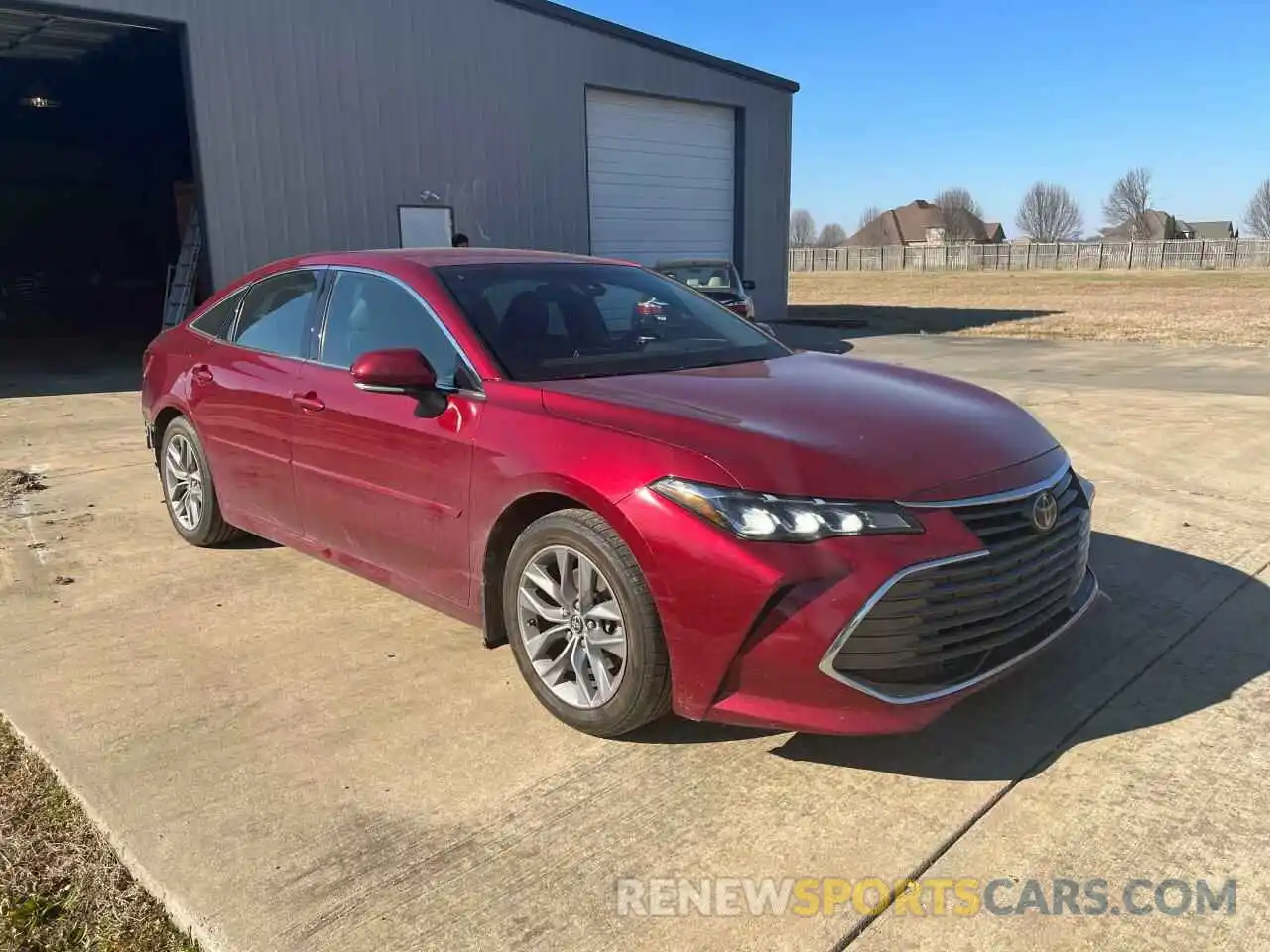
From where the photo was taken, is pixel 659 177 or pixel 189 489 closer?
pixel 189 489

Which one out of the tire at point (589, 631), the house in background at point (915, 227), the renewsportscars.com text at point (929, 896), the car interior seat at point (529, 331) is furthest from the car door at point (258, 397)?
the house in background at point (915, 227)

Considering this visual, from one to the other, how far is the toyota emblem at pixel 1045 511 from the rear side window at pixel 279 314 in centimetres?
309

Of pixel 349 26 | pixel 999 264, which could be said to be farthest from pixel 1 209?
pixel 999 264

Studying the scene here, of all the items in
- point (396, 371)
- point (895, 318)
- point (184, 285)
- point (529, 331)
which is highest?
point (184, 285)

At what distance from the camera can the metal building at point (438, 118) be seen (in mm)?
13797

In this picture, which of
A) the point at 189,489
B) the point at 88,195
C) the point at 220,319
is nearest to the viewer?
the point at 220,319

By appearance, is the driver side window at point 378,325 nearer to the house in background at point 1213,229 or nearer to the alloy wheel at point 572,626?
the alloy wheel at point 572,626

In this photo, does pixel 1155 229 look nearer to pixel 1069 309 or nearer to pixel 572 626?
pixel 1069 309

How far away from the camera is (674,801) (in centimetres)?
280

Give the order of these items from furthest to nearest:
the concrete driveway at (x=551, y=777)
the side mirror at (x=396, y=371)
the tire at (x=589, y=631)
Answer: the side mirror at (x=396, y=371) < the tire at (x=589, y=631) < the concrete driveway at (x=551, y=777)

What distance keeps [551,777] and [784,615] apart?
906mm

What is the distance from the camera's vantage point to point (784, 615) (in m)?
2.66

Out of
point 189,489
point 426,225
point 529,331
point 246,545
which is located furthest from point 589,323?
point 426,225

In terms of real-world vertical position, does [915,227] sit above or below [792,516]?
above
